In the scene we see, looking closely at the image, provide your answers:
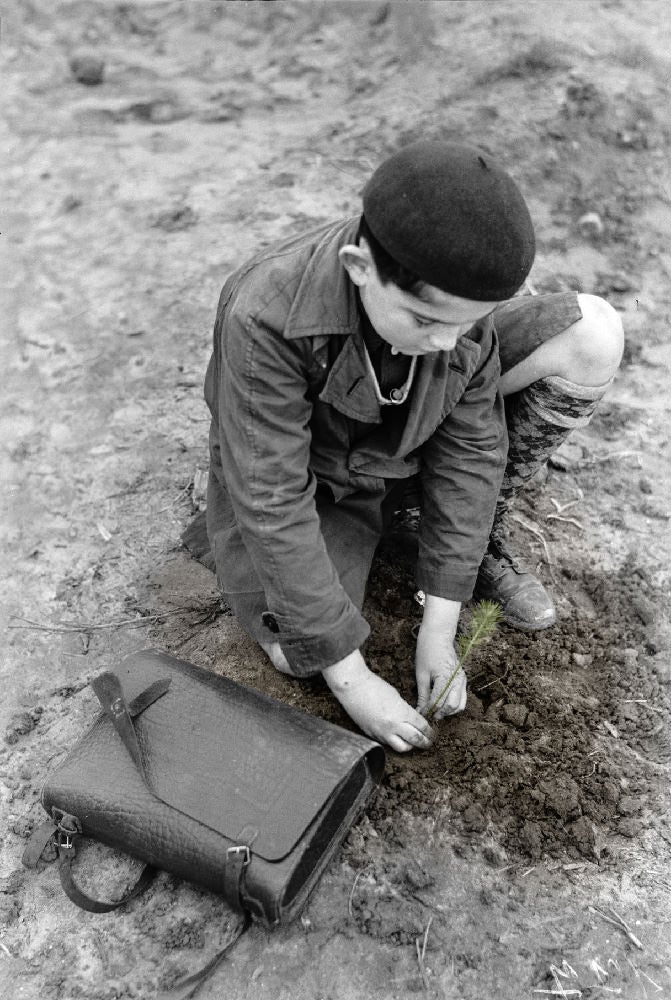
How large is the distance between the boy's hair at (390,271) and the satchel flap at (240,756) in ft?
3.24

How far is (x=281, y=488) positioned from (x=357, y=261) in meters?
0.55

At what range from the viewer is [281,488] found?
2068mm

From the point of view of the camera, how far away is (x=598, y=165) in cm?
459

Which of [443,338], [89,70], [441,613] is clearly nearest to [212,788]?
[441,613]

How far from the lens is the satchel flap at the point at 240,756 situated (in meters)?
1.84

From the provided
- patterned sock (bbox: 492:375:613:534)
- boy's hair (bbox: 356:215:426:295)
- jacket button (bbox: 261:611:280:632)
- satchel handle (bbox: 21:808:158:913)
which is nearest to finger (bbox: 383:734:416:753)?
jacket button (bbox: 261:611:280:632)

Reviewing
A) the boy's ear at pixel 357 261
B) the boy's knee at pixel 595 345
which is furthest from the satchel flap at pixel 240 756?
the boy's knee at pixel 595 345

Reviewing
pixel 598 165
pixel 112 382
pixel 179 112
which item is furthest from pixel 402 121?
pixel 112 382

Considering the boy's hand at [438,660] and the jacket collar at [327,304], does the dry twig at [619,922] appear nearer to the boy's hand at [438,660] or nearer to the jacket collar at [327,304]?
the boy's hand at [438,660]

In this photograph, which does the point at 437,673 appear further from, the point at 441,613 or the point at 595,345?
the point at 595,345

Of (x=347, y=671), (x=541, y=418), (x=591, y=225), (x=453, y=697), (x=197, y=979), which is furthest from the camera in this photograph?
(x=591, y=225)

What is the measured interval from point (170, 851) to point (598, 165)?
4.04 metres

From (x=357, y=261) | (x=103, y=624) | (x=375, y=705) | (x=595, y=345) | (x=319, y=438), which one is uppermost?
(x=357, y=261)

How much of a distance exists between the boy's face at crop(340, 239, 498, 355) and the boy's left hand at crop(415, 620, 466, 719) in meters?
0.84
